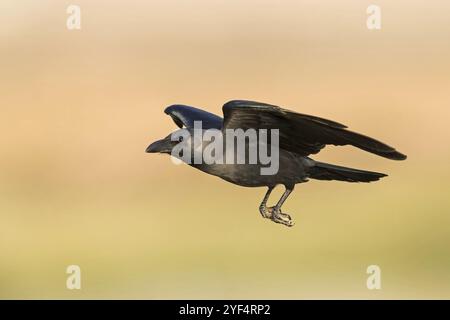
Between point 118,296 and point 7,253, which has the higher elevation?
point 7,253

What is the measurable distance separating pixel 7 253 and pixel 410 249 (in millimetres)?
8987

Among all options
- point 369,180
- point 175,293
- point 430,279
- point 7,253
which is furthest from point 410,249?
point 369,180

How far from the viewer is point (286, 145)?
10.7m

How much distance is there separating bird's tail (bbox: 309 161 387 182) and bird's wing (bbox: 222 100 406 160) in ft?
0.64

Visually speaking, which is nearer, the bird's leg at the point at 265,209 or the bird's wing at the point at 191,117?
the bird's leg at the point at 265,209

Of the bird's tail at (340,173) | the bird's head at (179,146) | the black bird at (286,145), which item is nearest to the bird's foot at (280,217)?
the black bird at (286,145)

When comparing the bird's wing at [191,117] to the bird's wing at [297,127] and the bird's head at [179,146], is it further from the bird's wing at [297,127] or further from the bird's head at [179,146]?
the bird's wing at [297,127]

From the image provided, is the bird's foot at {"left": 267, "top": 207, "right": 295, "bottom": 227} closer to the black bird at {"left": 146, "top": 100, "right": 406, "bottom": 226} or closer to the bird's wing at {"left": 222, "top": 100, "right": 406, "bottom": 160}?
the black bird at {"left": 146, "top": 100, "right": 406, "bottom": 226}

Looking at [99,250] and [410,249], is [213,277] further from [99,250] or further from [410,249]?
[410,249]

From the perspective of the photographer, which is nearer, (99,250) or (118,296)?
(118,296)

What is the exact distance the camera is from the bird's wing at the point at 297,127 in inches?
388

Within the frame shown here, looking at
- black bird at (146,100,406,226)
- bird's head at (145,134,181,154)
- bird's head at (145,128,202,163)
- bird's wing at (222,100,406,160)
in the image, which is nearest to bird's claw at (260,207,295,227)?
black bird at (146,100,406,226)

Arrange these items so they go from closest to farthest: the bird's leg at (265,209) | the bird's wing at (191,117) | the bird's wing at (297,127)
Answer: the bird's wing at (297,127) → the bird's leg at (265,209) → the bird's wing at (191,117)

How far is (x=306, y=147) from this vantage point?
35.1 ft
